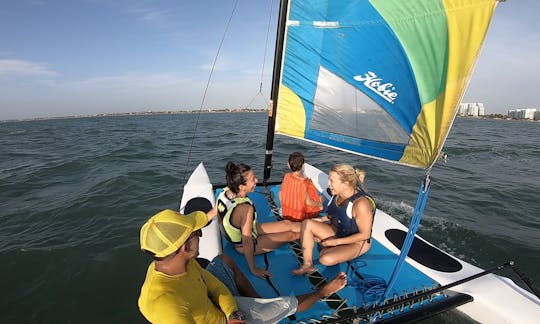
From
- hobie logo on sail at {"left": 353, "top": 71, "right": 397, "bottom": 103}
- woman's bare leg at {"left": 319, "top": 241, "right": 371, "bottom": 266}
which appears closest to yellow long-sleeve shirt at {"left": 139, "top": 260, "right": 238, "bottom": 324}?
woman's bare leg at {"left": 319, "top": 241, "right": 371, "bottom": 266}

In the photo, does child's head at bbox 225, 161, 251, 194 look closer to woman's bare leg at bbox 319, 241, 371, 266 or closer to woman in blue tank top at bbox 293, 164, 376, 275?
woman in blue tank top at bbox 293, 164, 376, 275

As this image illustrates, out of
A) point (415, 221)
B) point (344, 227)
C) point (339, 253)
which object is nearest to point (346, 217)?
point (344, 227)

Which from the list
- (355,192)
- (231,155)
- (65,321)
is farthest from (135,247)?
(231,155)

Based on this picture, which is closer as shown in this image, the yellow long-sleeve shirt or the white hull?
the yellow long-sleeve shirt

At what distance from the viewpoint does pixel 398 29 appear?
2943 millimetres

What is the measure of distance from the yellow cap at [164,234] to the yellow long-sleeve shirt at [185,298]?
216mm

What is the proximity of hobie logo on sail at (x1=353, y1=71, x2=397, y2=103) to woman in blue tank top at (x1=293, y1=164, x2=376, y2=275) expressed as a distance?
941 mm

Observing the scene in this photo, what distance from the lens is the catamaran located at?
8.46 feet

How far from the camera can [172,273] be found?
1832 millimetres

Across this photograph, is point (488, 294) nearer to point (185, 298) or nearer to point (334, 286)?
point (334, 286)

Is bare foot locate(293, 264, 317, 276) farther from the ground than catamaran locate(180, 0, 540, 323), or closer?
closer

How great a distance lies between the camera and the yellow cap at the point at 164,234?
1.68 m

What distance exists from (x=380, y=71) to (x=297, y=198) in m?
2.11

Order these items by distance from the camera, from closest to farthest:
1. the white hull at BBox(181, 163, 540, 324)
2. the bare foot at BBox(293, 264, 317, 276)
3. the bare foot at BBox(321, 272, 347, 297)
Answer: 1. the white hull at BBox(181, 163, 540, 324)
2. the bare foot at BBox(321, 272, 347, 297)
3. the bare foot at BBox(293, 264, 317, 276)
